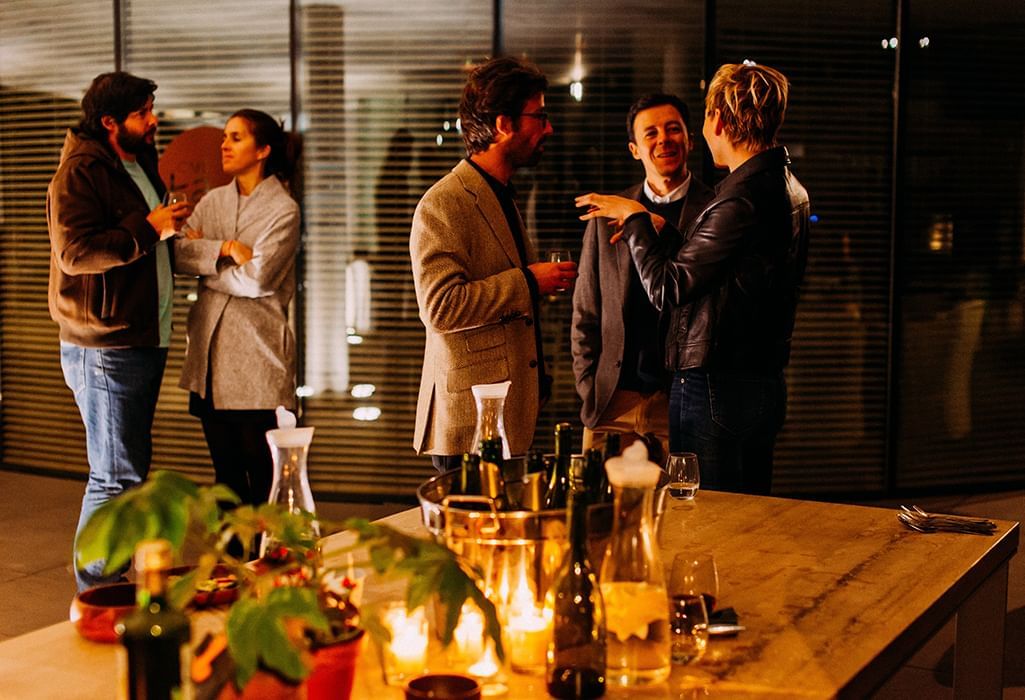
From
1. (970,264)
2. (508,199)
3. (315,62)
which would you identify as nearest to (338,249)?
(315,62)

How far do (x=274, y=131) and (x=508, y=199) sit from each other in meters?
1.32

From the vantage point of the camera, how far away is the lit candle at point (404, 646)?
1383mm

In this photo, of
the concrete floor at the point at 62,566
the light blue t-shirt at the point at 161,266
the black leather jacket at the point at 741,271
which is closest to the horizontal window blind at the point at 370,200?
the concrete floor at the point at 62,566

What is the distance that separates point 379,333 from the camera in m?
5.68

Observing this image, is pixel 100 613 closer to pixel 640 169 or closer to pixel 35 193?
pixel 640 169

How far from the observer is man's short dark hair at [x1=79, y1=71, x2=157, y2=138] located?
3773 millimetres

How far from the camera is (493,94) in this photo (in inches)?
121

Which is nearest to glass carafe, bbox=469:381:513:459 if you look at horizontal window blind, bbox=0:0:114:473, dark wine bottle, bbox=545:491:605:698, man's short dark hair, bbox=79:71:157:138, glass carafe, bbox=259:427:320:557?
glass carafe, bbox=259:427:320:557

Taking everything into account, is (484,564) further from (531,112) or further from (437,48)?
(437,48)

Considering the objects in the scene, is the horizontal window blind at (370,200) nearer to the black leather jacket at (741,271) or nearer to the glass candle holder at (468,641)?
the black leather jacket at (741,271)

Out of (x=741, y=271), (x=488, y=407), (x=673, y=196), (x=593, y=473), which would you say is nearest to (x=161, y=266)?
(x=673, y=196)

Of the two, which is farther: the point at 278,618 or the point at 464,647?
the point at 464,647

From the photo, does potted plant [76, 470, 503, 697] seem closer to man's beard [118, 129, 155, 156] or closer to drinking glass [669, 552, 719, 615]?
drinking glass [669, 552, 719, 615]

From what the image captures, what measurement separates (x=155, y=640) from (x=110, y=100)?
3.13 metres
